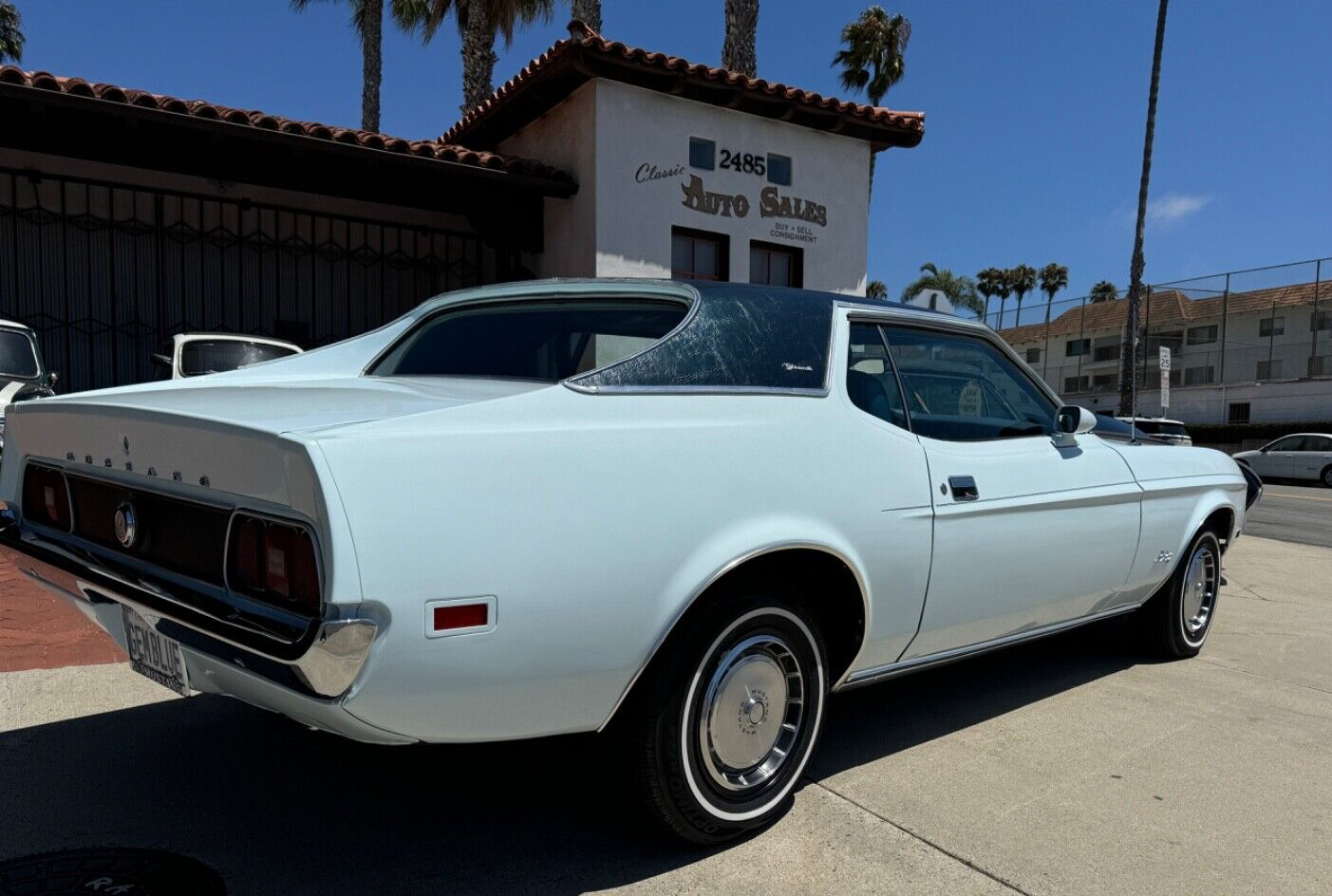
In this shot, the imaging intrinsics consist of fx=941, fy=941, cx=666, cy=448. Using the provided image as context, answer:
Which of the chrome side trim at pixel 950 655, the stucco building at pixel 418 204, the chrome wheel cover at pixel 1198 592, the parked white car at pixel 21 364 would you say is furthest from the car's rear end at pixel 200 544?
the stucco building at pixel 418 204

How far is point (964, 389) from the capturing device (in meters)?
3.51

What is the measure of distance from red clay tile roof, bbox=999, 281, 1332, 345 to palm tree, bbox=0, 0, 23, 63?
96.3 feet

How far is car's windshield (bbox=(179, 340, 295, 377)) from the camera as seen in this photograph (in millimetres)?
8602

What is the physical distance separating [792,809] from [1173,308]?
36.9m

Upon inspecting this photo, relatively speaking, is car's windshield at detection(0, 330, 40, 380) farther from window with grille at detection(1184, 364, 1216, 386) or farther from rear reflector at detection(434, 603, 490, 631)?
window with grille at detection(1184, 364, 1216, 386)

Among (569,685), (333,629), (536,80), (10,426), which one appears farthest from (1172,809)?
(536,80)

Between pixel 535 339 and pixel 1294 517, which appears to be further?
pixel 1294 517

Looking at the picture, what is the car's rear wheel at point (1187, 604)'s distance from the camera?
4.43 meters

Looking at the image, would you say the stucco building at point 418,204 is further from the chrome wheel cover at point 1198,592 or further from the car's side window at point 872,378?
the car's side window at point 872,378

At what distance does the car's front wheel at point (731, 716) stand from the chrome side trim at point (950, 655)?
203mm

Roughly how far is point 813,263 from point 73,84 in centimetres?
744

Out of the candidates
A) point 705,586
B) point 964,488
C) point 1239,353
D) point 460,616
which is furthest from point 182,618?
point 1239,353

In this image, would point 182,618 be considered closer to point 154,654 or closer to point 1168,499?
point 154,654

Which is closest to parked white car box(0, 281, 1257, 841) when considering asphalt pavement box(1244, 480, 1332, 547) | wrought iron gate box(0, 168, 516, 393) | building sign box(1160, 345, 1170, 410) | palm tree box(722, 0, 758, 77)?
wrought iron gate box(0, 168, 516, 393)
